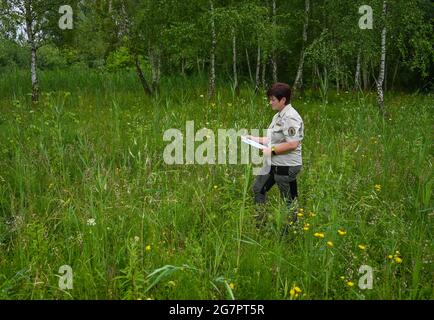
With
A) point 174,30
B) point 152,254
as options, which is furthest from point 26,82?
point 152,254

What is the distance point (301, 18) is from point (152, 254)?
1306 centimetres

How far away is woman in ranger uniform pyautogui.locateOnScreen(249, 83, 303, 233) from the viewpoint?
13.1 feet

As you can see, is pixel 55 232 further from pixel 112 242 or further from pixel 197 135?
pixel 197 135

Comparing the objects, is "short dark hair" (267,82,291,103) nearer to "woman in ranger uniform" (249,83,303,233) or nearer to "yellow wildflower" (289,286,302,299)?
"woman in ranger uniform" (249,83,303,233)

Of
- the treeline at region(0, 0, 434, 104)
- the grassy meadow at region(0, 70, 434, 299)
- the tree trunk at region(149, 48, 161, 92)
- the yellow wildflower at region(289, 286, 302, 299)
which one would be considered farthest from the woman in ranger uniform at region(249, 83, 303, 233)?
the tree trunk at region(149, 48, 161, 92)

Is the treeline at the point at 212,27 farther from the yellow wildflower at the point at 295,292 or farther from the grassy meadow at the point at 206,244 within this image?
the yellow wildflower at the point at 295,292

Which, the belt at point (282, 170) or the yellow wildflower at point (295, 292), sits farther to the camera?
the belt at point (282, 170)

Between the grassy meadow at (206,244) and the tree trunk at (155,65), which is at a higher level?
the tree trunk at (155,65)

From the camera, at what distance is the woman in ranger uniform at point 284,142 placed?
3992 millimetres

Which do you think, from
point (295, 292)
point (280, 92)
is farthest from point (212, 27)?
point (295, 292)

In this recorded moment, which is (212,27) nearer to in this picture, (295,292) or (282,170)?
(282,170)

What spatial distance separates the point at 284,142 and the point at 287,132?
0.51 feet

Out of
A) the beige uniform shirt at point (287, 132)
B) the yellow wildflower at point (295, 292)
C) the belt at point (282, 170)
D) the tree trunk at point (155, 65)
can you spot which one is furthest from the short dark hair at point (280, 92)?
the tree trunk at point (155, 65)

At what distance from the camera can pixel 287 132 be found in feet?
13.1
